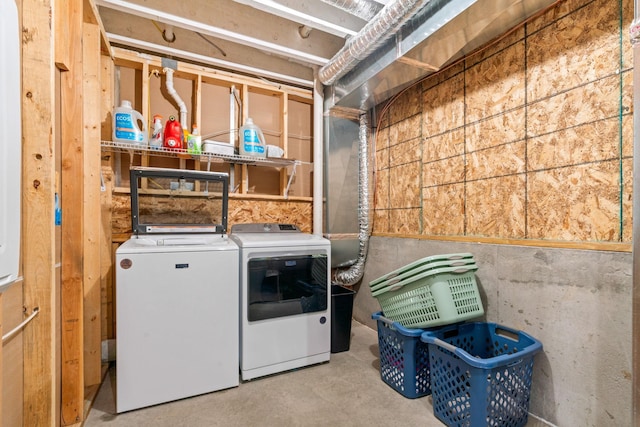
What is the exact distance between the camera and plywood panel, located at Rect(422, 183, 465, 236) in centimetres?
208

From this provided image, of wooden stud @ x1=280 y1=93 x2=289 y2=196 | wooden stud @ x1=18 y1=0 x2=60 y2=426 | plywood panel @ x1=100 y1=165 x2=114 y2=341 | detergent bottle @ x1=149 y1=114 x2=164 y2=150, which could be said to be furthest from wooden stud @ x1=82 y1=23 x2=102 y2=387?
wooden stud @ x1=280 y1=93 x2=289 y2=196

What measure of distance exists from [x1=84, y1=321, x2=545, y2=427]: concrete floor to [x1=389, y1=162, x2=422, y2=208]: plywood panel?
135 centimetres

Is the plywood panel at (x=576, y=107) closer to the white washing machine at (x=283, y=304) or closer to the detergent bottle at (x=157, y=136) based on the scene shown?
the white washing machine at (x=283, y=304)

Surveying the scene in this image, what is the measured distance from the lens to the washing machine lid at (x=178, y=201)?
80.2 inches

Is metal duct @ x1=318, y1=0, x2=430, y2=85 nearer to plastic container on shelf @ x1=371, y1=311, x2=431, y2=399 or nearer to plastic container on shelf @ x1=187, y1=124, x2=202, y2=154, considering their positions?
plastic container on shelf @ x1=187, y1=124, x2=202, y2=154

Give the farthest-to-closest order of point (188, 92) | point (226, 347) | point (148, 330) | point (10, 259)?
point (188, 92)
point (226, 347)
point (148, 330)
point (10, 259)

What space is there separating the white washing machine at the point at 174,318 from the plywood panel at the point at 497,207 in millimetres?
1564

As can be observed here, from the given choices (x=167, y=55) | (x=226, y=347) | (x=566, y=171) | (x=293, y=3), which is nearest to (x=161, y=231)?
(x=226, y=347)

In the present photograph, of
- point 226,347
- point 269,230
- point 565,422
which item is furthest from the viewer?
point 269,230

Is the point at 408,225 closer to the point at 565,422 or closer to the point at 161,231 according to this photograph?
the point at 565,422

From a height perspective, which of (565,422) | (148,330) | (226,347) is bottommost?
Answer: (565,422)

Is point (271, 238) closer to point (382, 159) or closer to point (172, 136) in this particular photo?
point (172, 136)

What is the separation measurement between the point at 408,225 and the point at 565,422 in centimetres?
148

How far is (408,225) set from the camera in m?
2.54
